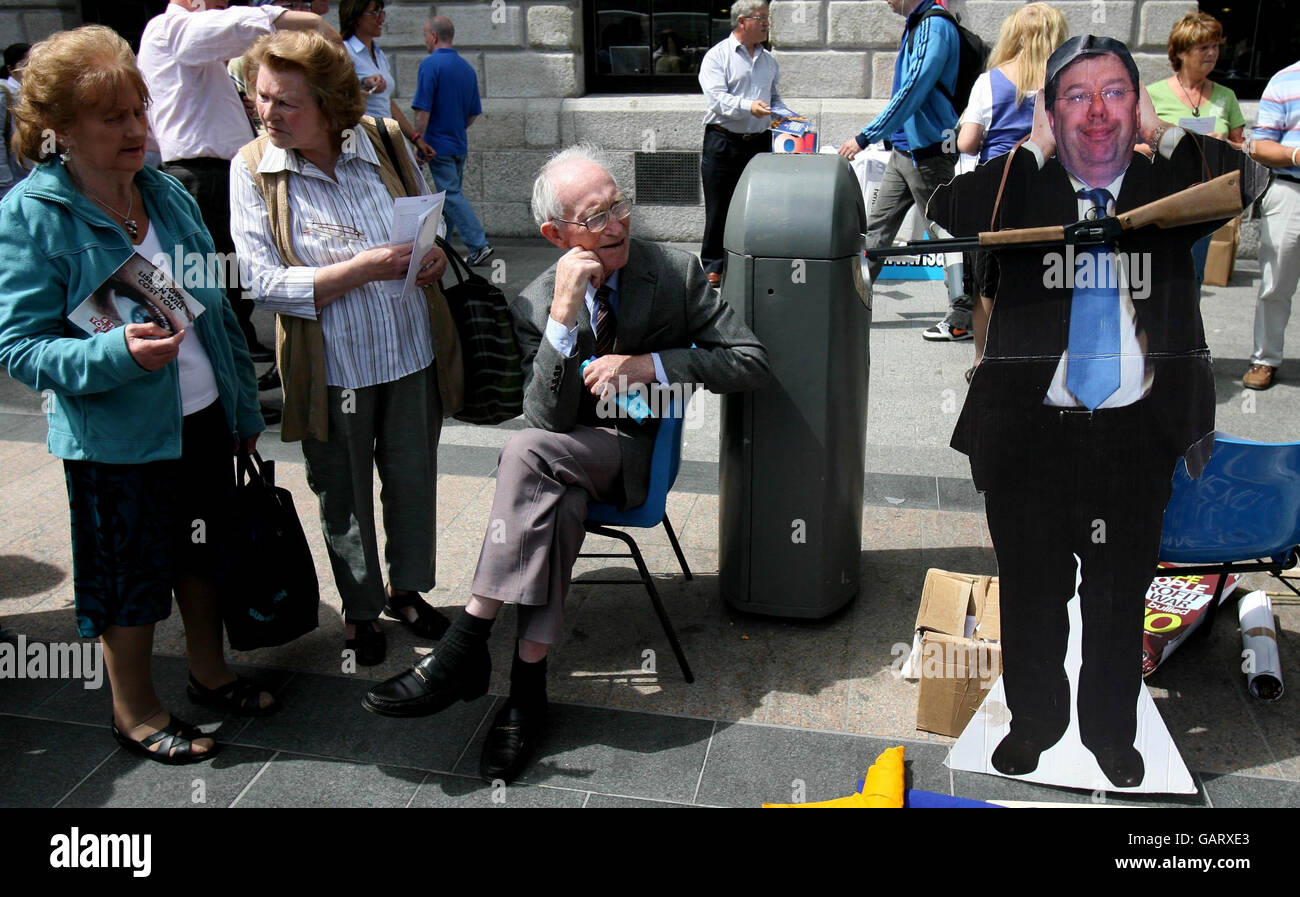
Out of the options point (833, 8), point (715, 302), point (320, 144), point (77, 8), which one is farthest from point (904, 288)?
point (77, 8)

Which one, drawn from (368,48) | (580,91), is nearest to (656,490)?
(368,48)

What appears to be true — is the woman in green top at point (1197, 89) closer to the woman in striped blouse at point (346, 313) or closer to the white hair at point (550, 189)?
the white hair at point (550, 189)

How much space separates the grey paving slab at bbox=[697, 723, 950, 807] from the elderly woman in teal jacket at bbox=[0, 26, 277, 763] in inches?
52.6

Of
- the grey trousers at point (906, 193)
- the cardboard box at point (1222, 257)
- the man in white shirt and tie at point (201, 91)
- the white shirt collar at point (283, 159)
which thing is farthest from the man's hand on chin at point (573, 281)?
the cardboard box at point (1222, 257)

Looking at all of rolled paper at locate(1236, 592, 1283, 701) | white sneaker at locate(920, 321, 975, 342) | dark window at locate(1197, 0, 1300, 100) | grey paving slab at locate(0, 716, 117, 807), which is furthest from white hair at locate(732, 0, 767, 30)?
grey paving slab at locate(0, 716, 117, 807)

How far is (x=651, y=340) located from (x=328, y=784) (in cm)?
151

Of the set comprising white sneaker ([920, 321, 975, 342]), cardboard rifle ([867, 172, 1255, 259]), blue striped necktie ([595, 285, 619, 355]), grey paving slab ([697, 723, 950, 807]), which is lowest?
grey paving slab ([697, 723, 950, 807])

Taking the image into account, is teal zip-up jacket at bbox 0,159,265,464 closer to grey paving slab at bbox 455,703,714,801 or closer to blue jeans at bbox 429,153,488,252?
grey paving slab at bbox 455,703,714,801

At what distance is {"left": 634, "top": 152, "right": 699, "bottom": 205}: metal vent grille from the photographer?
30.5 ft

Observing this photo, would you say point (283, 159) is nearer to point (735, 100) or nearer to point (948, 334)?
point (948, 334)

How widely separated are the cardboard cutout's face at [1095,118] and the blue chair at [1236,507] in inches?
32.4

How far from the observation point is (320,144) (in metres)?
3.11

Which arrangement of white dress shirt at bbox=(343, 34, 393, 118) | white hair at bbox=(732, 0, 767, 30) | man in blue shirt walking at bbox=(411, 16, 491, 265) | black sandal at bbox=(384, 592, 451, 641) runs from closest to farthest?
1. black sandal at bbox=(384, 592, 451, 641)
2. white dress shirt at bbox=(343, 34, 393, 118)
3. white hair at bbox=(732, 0, 767, 30)
4. man in blue shirt walking at bbox=(411, 16, 491, 265)
